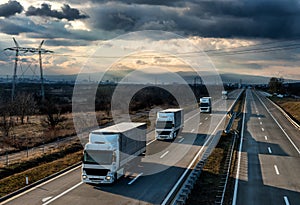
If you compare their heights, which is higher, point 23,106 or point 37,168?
point 23,106

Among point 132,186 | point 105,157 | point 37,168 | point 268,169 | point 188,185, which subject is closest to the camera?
point 188,185

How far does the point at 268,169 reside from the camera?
26.2 m

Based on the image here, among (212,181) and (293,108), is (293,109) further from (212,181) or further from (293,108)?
(212,181)

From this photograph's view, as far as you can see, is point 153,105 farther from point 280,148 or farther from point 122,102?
point 280,148

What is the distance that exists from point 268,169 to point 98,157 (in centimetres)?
1353

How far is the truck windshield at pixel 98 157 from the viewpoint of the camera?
20281mm

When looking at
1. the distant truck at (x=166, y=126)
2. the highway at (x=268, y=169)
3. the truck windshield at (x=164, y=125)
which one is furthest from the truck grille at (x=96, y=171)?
the truck windshield at (x=164, y=125)

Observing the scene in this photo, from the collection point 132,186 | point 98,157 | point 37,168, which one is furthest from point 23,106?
point 132,186

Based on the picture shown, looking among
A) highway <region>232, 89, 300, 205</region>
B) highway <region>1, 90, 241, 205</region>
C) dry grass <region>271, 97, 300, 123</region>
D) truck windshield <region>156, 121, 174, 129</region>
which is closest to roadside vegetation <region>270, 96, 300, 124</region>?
dry grass <region>271, 97, 300, 123</region>

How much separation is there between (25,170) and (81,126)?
76.5 ft

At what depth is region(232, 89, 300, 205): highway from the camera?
19.5 meters

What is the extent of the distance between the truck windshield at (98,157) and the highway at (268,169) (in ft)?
24.4

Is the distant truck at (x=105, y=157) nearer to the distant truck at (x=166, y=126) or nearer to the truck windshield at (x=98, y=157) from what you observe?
the truck windshield at (x=98, y=157)

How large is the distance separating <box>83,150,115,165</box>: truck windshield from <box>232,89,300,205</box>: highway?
743 cm
